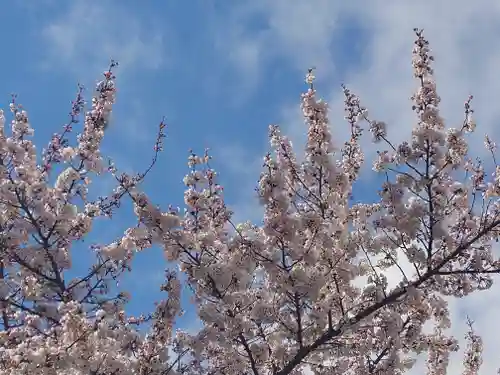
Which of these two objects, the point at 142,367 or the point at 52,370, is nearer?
the point at 52,370

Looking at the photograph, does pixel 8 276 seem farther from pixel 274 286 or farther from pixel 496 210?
pixel 496 210

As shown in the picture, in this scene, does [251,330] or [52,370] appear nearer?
[52,370]

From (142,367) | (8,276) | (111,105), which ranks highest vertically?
(111,105)

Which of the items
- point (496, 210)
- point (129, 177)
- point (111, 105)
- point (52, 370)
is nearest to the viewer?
point (52, 370)

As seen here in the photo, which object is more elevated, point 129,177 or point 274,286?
point 129,177

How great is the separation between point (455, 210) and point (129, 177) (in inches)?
186

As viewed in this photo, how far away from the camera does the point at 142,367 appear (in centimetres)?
881

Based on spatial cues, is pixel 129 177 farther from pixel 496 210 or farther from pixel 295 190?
pixel 496 210

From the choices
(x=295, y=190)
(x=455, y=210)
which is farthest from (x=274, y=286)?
(x=455, y=210)

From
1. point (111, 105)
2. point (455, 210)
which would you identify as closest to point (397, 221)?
point (455, 210)

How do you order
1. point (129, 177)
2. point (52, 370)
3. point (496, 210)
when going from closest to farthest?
point (52, 370), point (496, 210), point (129, 177)

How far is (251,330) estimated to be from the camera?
902cm

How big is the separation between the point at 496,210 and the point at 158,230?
4.65 metres

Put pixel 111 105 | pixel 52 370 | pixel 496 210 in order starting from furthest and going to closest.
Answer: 1. pixel 111 105
2. pixel 496 210
3. pixel 52 370
